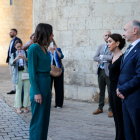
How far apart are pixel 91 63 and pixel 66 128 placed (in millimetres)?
2795

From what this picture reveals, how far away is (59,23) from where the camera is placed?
783 centimetres

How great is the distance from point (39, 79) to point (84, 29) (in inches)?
173

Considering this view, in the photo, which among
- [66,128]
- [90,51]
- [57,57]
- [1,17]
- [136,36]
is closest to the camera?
[136,36]

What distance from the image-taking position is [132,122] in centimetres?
317

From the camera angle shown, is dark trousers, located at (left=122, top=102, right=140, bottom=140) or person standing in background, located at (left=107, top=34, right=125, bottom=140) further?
person standing in background, located at (left=107, top=34, right=125, bottom=140)

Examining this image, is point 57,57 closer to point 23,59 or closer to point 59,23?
point 23,59

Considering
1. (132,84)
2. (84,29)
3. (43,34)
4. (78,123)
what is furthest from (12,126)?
(84,29)

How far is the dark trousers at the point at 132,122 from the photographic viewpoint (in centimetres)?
304

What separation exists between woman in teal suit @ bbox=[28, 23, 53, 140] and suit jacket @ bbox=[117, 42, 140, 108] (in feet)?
3.19

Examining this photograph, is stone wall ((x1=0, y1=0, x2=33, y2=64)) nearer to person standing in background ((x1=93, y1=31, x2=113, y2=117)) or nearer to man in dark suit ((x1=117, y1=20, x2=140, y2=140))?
person standing in background ((x1=93, y1=31, x2=113, y2=117))

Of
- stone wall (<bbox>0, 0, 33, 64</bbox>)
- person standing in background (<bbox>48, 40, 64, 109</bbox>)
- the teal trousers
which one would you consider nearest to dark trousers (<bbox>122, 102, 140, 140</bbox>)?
the teal trousers

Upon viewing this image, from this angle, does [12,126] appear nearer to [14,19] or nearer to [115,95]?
[115,95]

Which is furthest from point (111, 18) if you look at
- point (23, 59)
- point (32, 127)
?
point (32, 127)

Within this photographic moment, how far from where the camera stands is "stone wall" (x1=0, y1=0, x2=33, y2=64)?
1956cm
